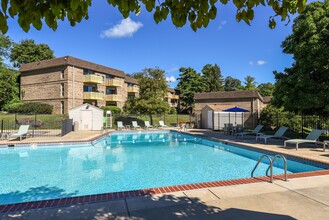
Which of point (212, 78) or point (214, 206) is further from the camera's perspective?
point (212, 78)

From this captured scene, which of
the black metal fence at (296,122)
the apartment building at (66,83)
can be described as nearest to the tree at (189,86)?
the apartment building at (66,83)

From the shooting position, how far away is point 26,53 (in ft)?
137

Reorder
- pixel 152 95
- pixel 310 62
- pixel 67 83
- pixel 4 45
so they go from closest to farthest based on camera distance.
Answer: pixel 310 62 < pixel 152 95 < pixel 67 83 < pixel 4 45

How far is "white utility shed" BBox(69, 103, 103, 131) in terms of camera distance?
78.4 ft

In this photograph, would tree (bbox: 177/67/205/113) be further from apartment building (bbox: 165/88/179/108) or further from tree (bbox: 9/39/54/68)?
tree (bbox: 9/39/54/68)

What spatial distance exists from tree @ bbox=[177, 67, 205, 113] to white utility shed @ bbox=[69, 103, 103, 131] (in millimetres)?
25162

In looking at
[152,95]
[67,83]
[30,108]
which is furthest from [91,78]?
[152,95]

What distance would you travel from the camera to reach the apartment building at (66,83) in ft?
98.0

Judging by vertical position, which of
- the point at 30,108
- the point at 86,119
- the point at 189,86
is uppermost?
the point at 189,86

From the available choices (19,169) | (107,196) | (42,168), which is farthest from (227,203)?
(19,169)

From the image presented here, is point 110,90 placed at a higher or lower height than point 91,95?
higher

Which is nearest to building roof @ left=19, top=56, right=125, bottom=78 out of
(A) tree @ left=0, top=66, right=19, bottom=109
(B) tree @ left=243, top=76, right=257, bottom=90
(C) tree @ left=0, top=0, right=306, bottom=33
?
(A) tree @ left=0, top=66, right=19, bottom=109

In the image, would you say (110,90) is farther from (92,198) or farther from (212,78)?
(92,198)

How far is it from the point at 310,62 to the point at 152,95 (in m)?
18.2
